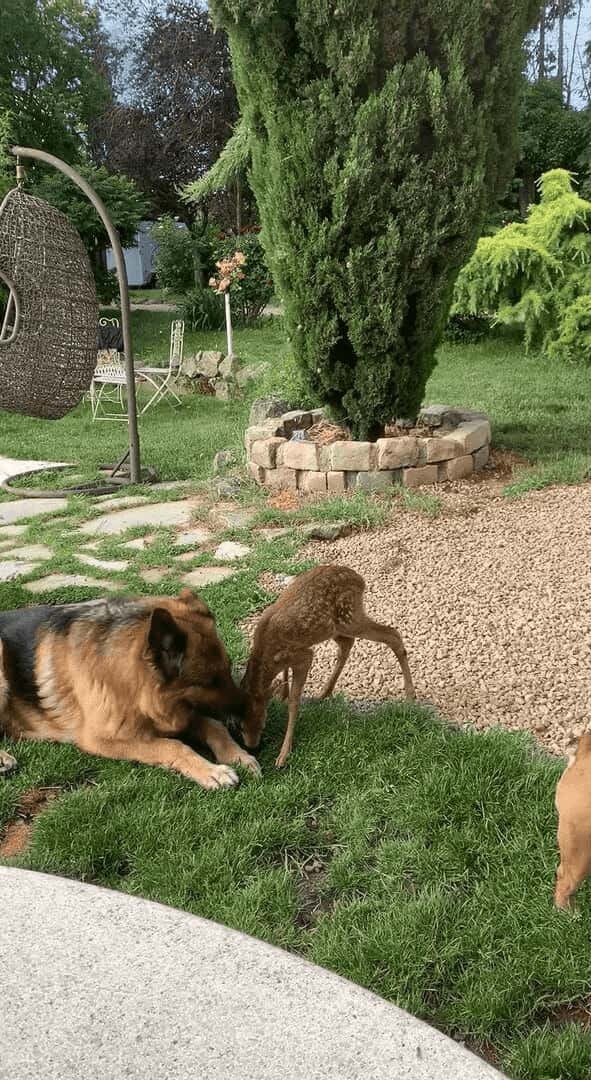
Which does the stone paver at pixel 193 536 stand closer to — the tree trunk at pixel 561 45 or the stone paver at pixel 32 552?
the stone paver at pixel 32 552

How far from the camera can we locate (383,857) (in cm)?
260

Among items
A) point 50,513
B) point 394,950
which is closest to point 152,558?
point 50,513

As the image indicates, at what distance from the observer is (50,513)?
23.6 feet

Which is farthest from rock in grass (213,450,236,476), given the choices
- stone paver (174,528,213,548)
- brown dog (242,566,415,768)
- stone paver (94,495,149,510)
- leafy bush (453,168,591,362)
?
leafy bush (453,168,591,362)

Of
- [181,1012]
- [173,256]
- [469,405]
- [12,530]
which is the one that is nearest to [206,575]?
[12,530]

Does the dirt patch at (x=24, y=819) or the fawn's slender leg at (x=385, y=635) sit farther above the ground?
the fawn's slender leg at (x=385, y=635)

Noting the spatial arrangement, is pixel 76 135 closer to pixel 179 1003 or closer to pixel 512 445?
pixel 512 445

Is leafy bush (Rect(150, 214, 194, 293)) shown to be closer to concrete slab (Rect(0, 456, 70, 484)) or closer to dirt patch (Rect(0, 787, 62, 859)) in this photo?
concrete slab (Rect(0, 456, 70, 484))

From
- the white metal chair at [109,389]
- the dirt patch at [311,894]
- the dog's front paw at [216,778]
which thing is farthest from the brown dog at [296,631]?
the white metal chair at [109,389]

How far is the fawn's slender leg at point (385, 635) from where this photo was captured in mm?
3273

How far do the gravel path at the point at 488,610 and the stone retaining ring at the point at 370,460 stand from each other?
0.72m

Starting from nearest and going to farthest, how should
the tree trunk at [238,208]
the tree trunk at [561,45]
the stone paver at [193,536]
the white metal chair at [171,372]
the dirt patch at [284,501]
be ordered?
1. the stone paver at [193,536]
2. the dirt patch at [284,501]
3. the white metal chair at [171,372]
4. the tree trunk at [238,208]
5. the tree trunk at [561,45]

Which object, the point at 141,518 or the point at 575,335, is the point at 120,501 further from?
the point at 575,335

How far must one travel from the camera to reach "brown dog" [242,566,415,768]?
302 centimetres
